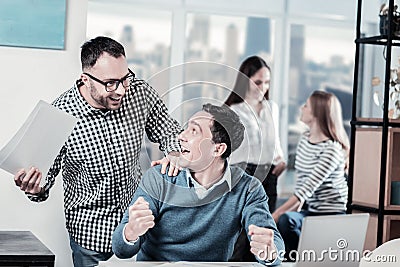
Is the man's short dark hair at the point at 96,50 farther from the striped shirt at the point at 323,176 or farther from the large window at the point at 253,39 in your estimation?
the large window at the point at 253,39

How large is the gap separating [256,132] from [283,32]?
2943 mm

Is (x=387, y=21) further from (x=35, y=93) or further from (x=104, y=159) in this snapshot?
(x=35, y=93)

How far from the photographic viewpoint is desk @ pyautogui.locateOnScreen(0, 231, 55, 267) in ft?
8.27

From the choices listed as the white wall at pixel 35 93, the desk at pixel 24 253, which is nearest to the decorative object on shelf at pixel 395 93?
the white wall at pixel 35 93

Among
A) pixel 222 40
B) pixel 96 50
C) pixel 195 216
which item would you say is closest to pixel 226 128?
pixel 195 216

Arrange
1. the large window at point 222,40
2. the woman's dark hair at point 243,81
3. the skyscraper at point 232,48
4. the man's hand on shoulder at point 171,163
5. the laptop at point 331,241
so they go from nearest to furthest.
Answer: the laptop at point 331,241, the man's hand on shoulder at point 171,163, the woman's dark hair at point 243,81, the large window at point 222,40, the skyscraper at point 232,48

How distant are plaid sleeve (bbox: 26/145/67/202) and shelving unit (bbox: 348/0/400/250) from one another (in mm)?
1164

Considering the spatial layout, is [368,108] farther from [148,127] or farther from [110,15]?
[148,127]

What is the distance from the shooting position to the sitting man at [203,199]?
2.82m

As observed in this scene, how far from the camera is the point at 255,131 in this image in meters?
3.09

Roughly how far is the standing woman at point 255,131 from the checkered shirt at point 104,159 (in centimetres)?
31

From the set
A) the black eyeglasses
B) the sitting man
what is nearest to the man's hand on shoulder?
the sitting man

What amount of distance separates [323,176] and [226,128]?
70.5 inches

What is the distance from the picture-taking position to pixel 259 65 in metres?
4.48
